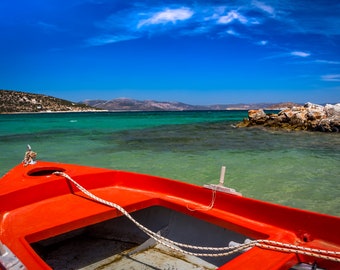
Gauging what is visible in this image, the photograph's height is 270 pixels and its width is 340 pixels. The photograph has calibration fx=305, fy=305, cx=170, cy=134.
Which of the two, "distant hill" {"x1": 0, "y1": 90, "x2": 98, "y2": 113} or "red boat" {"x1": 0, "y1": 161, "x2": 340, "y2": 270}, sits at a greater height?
"distant hill" {"x1": 0, "y1": 90, "x2": 98, "y2": 113}

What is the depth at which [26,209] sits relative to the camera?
4.21 metres

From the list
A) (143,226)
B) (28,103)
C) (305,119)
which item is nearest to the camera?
(143,226)

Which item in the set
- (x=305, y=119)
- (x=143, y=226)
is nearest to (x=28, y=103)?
(x=305, y=119)

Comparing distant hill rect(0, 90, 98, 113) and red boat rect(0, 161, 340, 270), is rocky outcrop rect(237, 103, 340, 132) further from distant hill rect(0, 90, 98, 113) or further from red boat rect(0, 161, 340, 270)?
distant hill rect(0, 90, 98, 113)

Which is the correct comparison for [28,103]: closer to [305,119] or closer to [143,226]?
[305,119]

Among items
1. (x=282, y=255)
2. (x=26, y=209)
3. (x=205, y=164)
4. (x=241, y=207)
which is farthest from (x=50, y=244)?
(x=205, y=164)

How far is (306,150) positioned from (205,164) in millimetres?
7378

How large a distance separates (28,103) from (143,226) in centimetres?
14069

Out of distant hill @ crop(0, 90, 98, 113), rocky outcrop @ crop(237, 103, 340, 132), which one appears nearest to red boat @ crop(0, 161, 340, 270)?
rocky outcrop @ crop(237, 103, 340, 132)

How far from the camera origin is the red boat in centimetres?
303

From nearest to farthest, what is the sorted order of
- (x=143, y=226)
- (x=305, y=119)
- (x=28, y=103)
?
(x=143, y=226)
(x=305, y=119)
(x=28, y=103)

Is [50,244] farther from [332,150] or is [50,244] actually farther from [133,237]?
[332,150]

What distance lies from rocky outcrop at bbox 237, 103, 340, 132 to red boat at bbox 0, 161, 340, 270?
1140 inches

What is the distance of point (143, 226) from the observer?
14.7 ft
